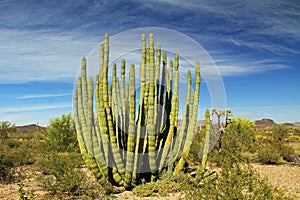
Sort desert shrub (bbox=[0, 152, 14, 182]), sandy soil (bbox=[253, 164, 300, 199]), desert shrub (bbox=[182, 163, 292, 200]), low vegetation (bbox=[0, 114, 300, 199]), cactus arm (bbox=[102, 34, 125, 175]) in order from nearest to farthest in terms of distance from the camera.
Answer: desert shrub (bbox=[182, 163, 292, 200]) → low vegetation (bbox=[0, 114, 300, 199]) → cactus arm (bbox=[102, 34, 125, 175]) → sandy soil (bbox=[253, 164, 300, 199]) → desert shrub (bbox=[0, 152, 14, 182])

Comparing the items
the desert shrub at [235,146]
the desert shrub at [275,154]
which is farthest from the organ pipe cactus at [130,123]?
the desert shrub at [275,154]

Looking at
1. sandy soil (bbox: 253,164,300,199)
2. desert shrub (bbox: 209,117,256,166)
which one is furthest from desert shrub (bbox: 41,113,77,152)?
sandy soil (bbox: 253,164,300,199)

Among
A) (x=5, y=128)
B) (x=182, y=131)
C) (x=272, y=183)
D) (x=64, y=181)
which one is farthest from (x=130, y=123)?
(x=5, y=128)

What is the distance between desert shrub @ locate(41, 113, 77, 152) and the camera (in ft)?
49.5

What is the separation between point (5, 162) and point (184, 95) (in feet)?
18.3

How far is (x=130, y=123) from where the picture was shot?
6.96 m

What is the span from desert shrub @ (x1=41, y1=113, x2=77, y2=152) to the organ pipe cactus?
26.0 ft

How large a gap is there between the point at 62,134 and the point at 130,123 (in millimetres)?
9558

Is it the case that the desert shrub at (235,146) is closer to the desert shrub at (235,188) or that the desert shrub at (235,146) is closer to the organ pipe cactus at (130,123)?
the desert shrub at (235,188)

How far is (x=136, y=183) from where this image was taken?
747 cm

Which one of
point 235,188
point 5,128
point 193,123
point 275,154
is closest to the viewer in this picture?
point 235,188

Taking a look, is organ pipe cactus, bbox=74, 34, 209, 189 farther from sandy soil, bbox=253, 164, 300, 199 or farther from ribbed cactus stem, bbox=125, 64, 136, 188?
sandy soil, bbox=253, 164, 300, 199

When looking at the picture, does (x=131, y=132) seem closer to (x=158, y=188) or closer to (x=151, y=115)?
(x=151, y=115)

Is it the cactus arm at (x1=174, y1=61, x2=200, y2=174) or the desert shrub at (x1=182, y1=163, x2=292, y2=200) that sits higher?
the cactus arm at (x1=174, y1=61, x2=200, y2=174)
